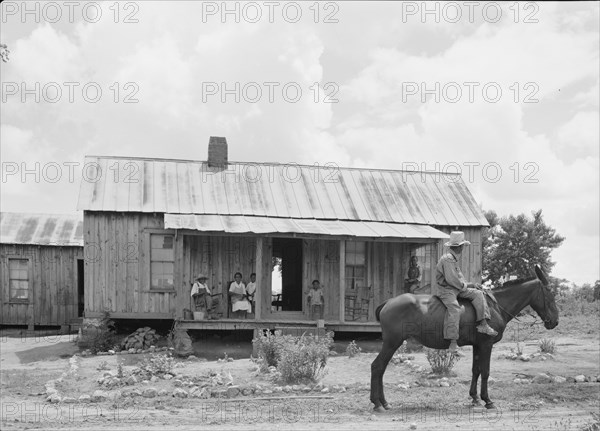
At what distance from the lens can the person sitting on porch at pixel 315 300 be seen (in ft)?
63.7

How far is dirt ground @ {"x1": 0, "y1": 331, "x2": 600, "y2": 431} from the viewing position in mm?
9633

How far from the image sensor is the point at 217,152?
22234mm

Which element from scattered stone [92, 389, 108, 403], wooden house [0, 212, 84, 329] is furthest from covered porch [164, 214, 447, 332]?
wooden house [0, 212, 84, 329]

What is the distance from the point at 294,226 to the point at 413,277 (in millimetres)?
3926

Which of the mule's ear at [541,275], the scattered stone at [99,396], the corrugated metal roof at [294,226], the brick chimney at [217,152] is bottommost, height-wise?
the scattered stone at [99,396]

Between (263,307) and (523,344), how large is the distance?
22.9ft

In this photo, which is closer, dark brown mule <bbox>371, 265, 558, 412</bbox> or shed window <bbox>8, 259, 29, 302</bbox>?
dark brown mule <bbox>371, 265, 558, 412</bbox>

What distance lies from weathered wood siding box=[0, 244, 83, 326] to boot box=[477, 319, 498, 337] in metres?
17.4

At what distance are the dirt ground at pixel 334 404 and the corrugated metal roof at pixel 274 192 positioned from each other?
5.34 metres

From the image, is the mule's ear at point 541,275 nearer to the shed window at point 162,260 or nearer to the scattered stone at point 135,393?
the scattered stone at point 135,393

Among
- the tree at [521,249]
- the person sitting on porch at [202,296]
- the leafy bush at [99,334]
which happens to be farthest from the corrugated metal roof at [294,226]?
the tree at [521,249]

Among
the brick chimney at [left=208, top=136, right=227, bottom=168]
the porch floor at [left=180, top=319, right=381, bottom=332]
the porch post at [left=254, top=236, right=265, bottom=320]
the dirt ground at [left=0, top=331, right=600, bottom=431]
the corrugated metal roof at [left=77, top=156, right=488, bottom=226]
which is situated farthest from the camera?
the brick chimney at [left=208, top=136, right=227, bottom=168]

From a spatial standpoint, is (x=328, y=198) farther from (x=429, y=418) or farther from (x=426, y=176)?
(x=429, y=418)

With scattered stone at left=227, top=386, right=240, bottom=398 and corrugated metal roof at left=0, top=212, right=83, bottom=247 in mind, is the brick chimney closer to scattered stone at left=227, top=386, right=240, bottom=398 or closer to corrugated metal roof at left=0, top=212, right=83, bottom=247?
corrugated metal roof at left=0, top=212, right=83, bottom=247
